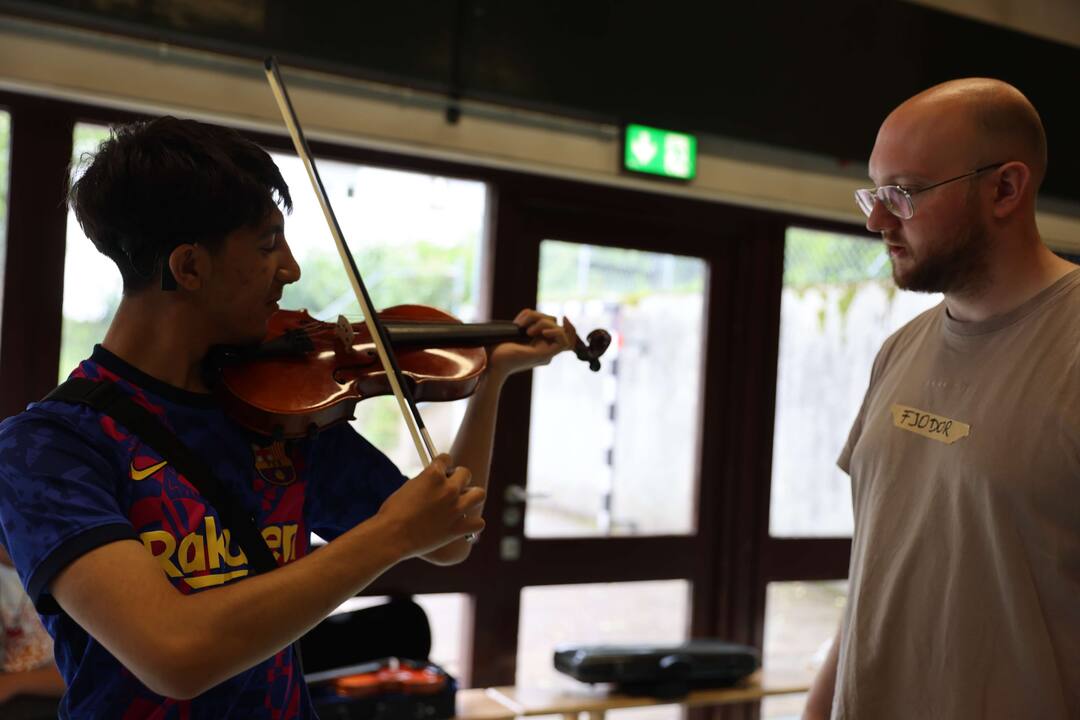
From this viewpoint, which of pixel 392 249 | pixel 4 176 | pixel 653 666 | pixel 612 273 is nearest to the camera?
pixel 4 176

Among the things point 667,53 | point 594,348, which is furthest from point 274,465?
point 667,53

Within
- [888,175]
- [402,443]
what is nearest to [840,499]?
[402,443]

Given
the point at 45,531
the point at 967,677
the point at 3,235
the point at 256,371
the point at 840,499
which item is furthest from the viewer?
the point at 840,499

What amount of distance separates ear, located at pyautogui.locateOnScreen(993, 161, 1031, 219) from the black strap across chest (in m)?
1.17

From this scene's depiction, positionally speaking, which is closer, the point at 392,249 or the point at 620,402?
the point at 392,249

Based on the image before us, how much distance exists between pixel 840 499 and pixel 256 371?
3.41 metres

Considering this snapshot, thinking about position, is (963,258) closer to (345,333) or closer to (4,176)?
(345,333)

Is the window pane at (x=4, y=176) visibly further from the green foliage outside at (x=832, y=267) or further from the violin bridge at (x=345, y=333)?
the green foliage outside at (x=832, y=267)

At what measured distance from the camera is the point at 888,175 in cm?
158

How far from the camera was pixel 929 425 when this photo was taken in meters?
1.53

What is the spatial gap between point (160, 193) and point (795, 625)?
3.61m

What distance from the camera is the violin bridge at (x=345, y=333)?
1.56 metres

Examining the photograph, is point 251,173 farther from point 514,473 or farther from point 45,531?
point 514,473

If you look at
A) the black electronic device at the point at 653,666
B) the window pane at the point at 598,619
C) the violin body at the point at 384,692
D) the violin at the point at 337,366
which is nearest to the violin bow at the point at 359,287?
the violin at the point at 337,366
